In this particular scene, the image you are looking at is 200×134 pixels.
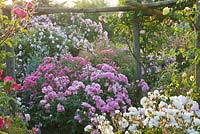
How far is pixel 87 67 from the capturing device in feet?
21.4

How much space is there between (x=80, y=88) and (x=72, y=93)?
0.13 meters

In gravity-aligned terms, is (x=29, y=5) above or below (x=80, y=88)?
above

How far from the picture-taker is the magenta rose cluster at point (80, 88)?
561 centimetres

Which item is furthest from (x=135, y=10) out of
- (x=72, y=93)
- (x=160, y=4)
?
(x=72, y=93)

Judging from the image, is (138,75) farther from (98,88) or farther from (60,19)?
(60,19)

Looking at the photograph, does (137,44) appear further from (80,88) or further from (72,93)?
(72,93)

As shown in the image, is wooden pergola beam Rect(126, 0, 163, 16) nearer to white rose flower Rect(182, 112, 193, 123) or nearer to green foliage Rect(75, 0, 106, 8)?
white rose flower Rect(182, 112, 193, 123)

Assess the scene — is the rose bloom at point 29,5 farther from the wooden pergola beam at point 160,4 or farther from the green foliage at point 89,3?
the green foliage at point 89,3

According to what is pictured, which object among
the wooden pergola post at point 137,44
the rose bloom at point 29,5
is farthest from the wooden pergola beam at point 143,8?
the rose bloom at point 29,5

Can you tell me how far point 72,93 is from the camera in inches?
231

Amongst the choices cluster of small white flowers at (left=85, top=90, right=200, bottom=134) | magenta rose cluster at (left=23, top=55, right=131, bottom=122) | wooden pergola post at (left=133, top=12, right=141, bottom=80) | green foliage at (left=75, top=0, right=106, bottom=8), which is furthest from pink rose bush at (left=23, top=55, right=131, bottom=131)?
green foliage at (left=75, top=0, right=106, bottom=8)

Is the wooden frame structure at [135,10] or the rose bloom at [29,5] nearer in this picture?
the rose bloom at [29,5]

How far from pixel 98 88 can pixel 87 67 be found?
898 millimetres

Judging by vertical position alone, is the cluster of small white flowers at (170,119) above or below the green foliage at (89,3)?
above
